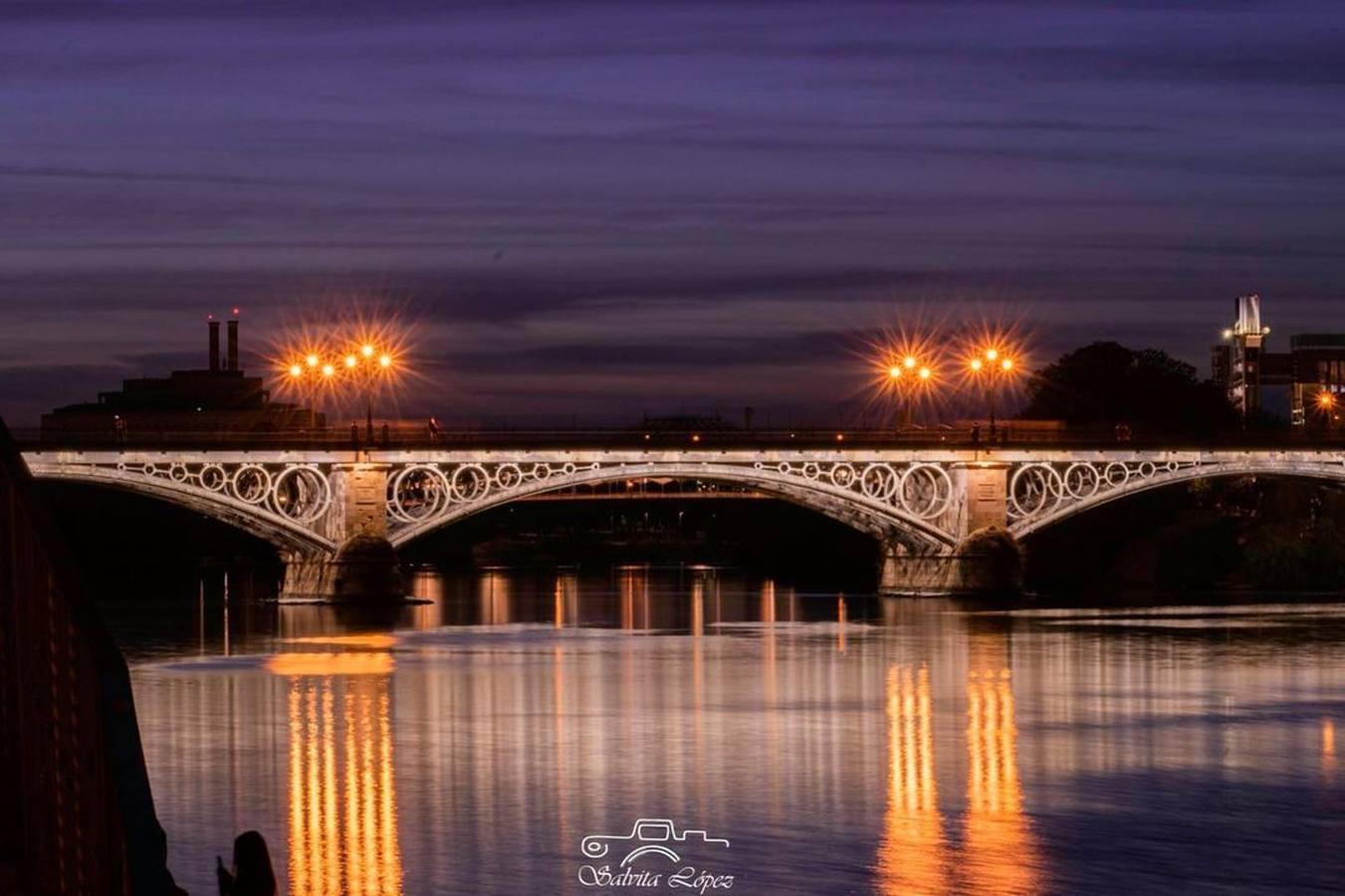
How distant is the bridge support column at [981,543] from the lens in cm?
9875

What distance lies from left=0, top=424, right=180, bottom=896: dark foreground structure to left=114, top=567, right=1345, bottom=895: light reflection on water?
12.4 m

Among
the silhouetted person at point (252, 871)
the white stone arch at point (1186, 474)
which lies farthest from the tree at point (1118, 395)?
the silhouetted person at point (252, 871)

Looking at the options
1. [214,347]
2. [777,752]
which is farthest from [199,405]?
[777,752]

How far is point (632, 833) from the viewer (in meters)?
30.6

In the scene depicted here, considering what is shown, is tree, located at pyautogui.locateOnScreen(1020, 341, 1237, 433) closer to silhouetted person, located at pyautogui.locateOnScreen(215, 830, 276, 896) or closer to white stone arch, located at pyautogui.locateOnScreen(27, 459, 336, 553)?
white stone arch, located at pyautogui.locateOnScreen(27, 459, 336, 553)

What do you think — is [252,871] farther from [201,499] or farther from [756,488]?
[756,488]

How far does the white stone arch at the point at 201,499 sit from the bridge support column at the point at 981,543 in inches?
997

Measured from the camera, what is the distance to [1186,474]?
101500 mm

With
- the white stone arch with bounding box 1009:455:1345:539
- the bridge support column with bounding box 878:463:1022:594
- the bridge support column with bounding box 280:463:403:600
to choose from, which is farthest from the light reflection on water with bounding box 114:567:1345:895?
the white stone arch with bounding box 1009:455:1345:539

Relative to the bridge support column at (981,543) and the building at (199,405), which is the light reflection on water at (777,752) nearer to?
the bridge support column at (981,543)

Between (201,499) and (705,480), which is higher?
(705,480)

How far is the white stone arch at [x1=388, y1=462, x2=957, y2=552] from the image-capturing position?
92.9 m

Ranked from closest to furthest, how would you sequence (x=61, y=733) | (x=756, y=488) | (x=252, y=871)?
1. (x=61, y=733)
2. (x=252, y=871)
3. (x=756, y=488)

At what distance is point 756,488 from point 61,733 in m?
87.2
